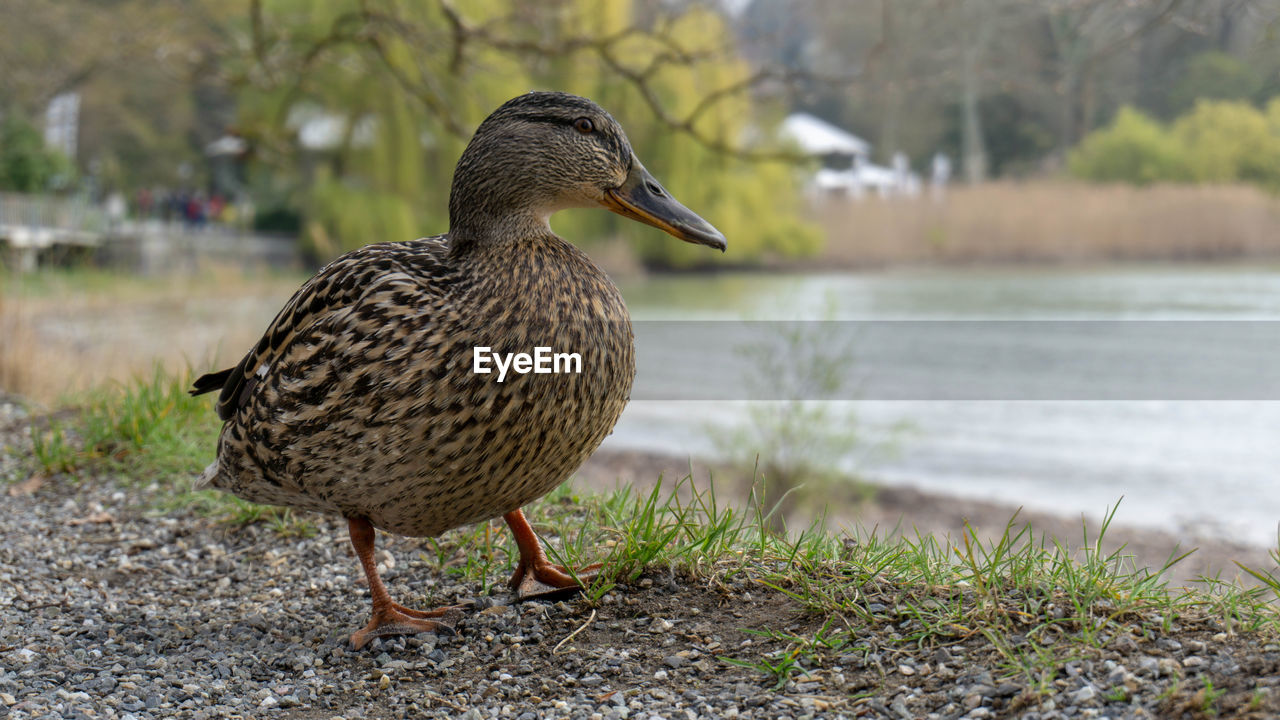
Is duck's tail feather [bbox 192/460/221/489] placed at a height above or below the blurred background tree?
below

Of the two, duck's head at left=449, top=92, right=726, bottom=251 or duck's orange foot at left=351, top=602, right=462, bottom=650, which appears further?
duck's orange foot at left=351, top=602, right=462, bottom=650

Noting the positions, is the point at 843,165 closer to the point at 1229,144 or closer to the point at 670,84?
the point at 670,84

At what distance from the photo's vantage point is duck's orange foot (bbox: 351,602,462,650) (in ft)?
9.02

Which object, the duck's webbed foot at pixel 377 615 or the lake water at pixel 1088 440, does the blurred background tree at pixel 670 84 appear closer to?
the lake water at pixel 1088 440

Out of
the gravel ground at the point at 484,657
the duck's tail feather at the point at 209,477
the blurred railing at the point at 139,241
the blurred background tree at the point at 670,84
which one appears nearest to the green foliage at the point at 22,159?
the blurred background tree at the point at 670,84

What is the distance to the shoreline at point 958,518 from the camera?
722 centimetres

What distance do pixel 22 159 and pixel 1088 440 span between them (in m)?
22.0

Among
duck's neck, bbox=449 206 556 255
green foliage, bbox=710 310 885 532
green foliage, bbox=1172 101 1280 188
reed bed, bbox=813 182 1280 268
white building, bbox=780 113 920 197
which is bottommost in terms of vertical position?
green foliage, bbox=710 310 885 532

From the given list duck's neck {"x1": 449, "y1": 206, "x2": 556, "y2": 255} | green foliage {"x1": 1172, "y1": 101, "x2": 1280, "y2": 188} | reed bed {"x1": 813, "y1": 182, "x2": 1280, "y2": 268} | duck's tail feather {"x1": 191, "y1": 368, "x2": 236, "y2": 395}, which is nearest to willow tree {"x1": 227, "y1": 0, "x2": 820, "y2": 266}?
reed bed {"x1": 813, "y1": 182, "x2": 1280, "y2": 268}

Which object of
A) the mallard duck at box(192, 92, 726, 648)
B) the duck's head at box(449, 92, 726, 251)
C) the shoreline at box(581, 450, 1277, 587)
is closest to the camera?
the mallard duck at box(192, 92, 726, 648)

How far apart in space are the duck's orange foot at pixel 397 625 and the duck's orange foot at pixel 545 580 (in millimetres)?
230

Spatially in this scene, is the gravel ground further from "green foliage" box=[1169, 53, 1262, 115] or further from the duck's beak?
"green foliage" box=[1169, 53, 1262, 115]

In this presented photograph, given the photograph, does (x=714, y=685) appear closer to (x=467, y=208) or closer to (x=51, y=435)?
(x=467, y=208)

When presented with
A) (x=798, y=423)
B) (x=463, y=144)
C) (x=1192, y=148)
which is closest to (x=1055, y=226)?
(x=1192, y=148)
